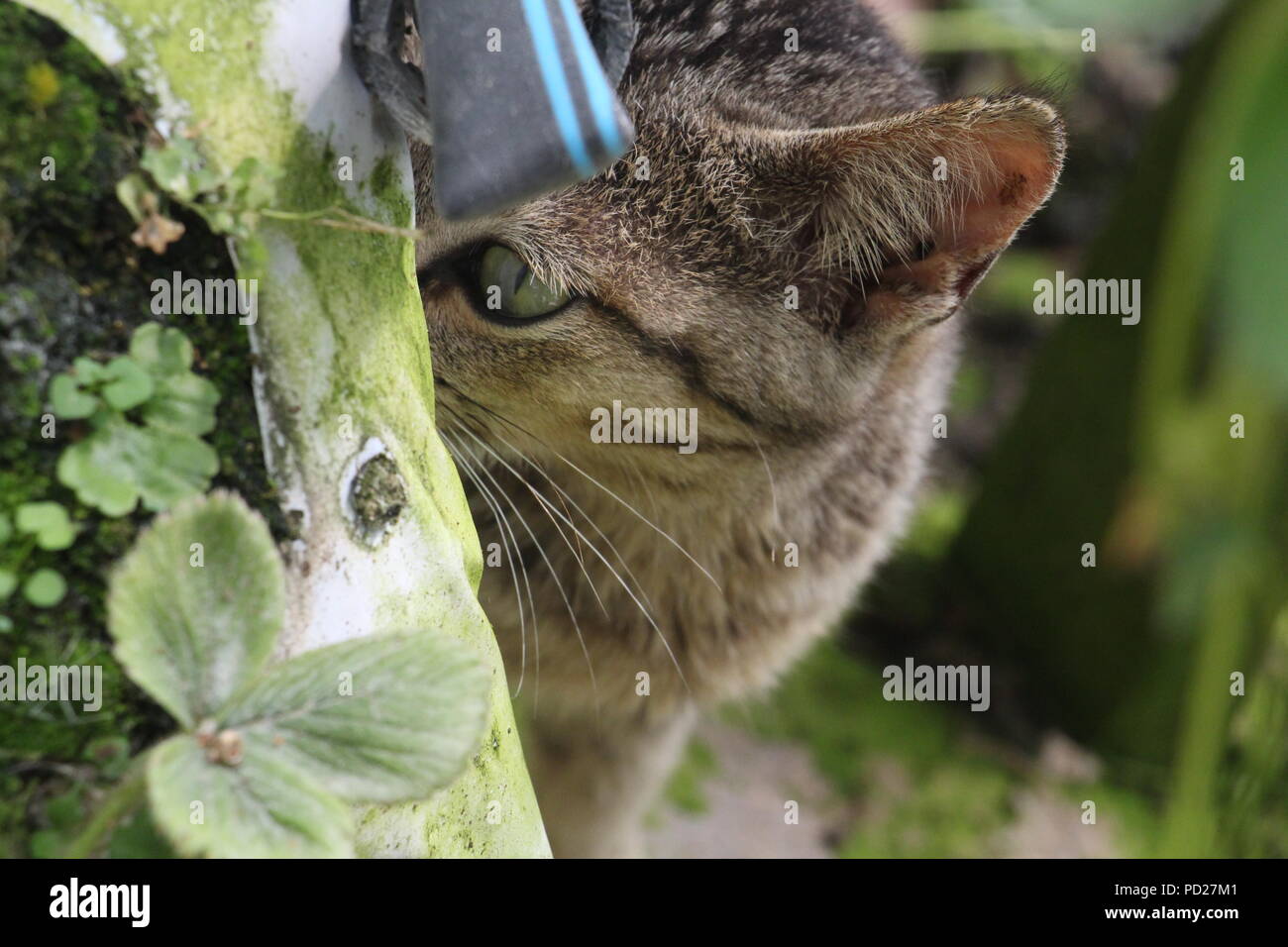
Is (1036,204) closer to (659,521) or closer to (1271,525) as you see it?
(659,521)

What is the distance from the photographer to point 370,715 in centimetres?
55

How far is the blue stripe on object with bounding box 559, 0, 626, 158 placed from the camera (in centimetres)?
65

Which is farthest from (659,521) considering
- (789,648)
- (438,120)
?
(438,120)

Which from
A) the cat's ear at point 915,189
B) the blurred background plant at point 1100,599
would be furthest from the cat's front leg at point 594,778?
the cat's ear at point 915,189


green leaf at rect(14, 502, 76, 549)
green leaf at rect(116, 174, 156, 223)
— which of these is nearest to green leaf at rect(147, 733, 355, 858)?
green leaf at rect(14, 502, 76, 549)

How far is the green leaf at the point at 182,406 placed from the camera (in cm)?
58

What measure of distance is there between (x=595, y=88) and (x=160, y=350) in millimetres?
262

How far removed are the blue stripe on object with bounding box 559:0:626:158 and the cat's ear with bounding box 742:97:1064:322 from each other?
473mm

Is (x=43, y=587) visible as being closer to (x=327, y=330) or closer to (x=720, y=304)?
(x=327, y=330)

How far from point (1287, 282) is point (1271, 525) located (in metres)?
1.16

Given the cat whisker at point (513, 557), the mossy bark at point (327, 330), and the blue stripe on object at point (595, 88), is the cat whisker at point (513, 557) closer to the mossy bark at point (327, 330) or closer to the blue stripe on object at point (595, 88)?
the mossy bark at point (327, 330)

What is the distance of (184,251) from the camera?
606mm

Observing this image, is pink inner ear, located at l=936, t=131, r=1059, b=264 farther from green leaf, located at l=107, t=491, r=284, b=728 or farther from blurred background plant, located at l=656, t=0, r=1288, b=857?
green leaf, located at l=107, t=491, r=284, b=728

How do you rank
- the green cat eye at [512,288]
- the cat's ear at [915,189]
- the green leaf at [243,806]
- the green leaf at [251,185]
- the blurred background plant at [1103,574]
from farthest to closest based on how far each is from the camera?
the blurred background plant at [1103,574] < the green cat eye at [512,288] < the cat's ear at [915,189] < the green leaf at [251,185] < the green leaf at [243,806]
